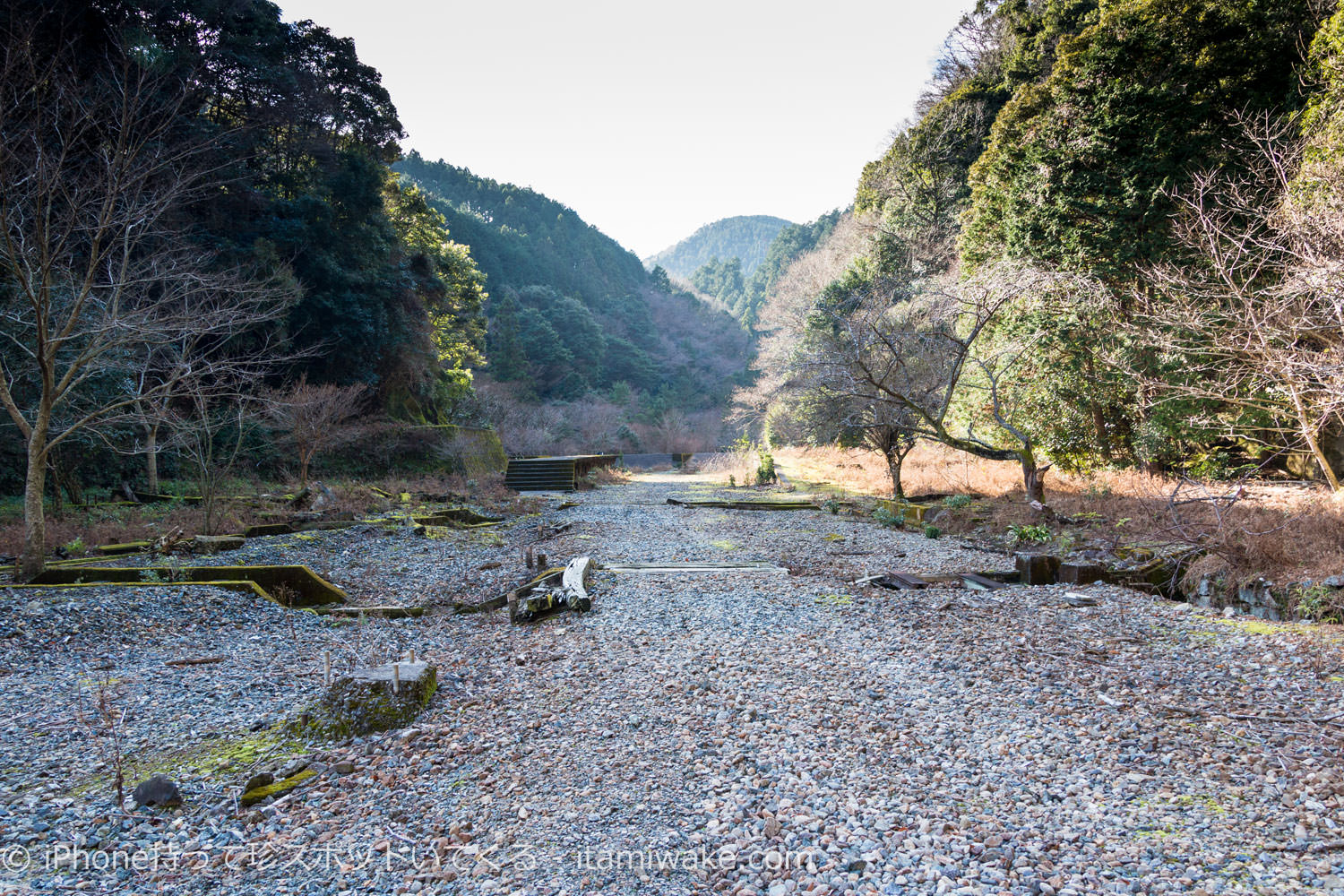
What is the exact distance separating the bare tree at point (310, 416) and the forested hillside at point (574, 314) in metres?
17.6

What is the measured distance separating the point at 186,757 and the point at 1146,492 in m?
12.5

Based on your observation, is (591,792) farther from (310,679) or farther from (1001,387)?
(1001,387)

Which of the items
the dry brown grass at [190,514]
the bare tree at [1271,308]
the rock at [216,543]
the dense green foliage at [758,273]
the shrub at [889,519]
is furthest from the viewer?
the dense green foliage at [758,273]

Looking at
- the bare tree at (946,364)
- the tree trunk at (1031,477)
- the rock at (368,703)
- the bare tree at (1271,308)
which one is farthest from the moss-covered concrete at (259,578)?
the tree trunk at (1031,477)

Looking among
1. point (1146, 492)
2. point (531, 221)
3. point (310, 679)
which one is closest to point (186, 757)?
point (310, 679)

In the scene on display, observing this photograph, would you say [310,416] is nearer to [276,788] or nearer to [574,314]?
[276,788]

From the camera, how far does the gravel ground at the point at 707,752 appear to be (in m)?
2.37

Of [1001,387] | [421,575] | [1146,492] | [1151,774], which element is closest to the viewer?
[1151,774]

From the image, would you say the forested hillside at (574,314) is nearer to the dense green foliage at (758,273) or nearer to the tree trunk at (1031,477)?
the dense green foliage at (758,273)

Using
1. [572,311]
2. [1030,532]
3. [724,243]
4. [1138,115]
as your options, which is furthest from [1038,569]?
[724,243]

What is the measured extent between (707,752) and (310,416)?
12.6 meters

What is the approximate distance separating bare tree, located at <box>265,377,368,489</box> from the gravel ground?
7.37 metres

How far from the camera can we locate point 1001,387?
13516mm

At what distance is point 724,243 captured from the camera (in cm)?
9894
